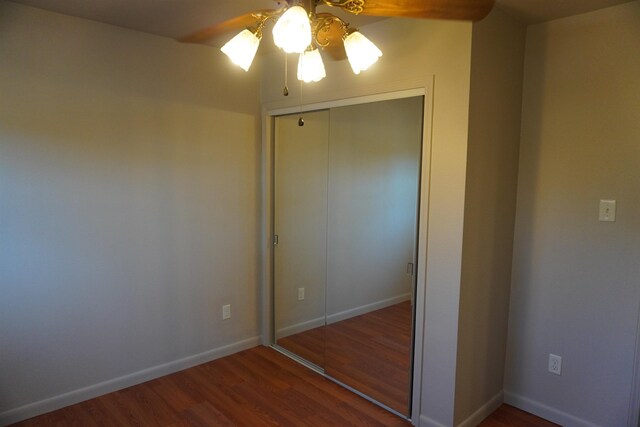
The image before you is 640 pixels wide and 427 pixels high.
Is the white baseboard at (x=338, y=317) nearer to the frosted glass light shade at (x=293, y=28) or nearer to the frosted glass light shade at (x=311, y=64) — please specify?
the frosted glass light shade at (x=311, y=64)

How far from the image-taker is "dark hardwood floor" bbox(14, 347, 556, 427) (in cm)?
241

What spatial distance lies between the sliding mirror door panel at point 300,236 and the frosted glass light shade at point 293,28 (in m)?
1.85

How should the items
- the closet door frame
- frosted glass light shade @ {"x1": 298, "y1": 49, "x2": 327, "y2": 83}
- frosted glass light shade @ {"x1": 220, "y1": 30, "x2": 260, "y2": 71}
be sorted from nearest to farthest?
frosted glass light shade @ {"x1": 220, "y1": 30, "x2": 260, "y2": 71}
frosted glass light shade @ {"x1": 298, "y1": 49, "x2": 327, "y2": 83}
the closet door frame

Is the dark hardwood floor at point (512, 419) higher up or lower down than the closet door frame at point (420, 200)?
lower down

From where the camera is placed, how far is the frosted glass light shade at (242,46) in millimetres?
1426

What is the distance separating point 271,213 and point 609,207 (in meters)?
2.32

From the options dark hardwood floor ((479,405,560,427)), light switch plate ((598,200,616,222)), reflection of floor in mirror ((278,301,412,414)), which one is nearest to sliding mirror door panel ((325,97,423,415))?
reflection of floor in mirror ((278,301,412,414))

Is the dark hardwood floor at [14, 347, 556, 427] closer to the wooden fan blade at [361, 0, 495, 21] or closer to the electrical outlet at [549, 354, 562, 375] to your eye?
the electrical outlet at [549, 354, 562, 375]

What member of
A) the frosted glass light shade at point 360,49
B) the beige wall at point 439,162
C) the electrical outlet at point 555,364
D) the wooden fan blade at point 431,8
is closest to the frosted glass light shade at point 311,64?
the frosted glass light shade at point 360,49

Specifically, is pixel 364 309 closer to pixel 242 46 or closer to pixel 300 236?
pixel 300 236

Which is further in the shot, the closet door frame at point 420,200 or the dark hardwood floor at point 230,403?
the dark hardwood floor at point 230,403

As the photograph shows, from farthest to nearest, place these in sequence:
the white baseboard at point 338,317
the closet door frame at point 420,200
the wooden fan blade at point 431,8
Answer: the white baseboard at point 338,317
the closet door frame at point 420,200
the wooden fan blade at point 431,8

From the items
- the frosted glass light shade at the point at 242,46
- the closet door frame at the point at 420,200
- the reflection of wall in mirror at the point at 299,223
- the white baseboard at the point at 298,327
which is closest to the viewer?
the frosted glass light shade at the point at 242,46

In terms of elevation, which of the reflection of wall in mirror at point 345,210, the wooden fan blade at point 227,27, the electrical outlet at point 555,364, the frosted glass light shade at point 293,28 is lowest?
the electrical outlet at point 555,364
